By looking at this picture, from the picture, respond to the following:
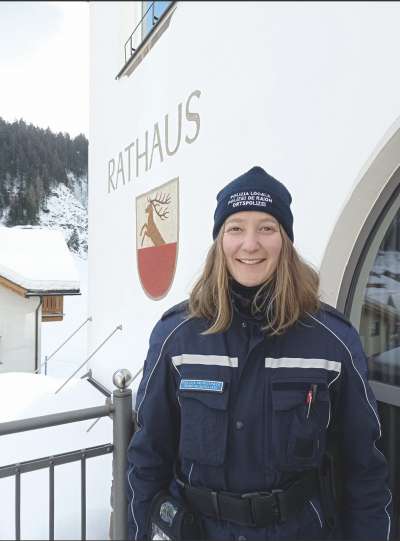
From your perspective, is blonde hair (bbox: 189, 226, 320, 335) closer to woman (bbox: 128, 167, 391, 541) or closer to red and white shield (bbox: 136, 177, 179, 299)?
woman (bbox: 128, 167, 391, 541)

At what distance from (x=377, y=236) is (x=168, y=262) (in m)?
0.96

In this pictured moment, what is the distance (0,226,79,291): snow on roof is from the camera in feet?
3.06

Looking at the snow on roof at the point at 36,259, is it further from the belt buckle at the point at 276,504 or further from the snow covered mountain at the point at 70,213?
the belt buckle at the point at 276,504

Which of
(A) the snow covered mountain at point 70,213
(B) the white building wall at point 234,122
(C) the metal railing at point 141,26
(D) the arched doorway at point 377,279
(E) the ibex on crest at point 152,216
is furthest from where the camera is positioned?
(E) the ibex on crest at point 152,216

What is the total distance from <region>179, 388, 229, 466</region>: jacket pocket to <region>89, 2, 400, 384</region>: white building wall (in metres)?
0.51

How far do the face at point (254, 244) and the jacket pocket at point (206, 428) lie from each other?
22 centimetres

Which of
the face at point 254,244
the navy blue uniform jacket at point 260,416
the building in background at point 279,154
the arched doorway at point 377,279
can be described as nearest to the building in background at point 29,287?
the building in background at point 279,154

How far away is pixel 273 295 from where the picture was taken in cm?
76

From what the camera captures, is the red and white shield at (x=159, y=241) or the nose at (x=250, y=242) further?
the red and white shield at (x=159, y=241)

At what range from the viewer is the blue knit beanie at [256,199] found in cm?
73

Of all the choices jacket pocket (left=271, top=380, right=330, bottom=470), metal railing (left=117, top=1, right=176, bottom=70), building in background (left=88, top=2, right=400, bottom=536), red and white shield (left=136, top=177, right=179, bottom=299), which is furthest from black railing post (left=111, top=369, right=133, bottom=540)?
metal railing (left=117, top=1, right=176, bottom=70)

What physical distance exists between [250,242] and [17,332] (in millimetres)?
688

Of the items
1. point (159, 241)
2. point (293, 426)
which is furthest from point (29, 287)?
point (159, 241)

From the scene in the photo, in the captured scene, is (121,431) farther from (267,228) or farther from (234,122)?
(234,122)
